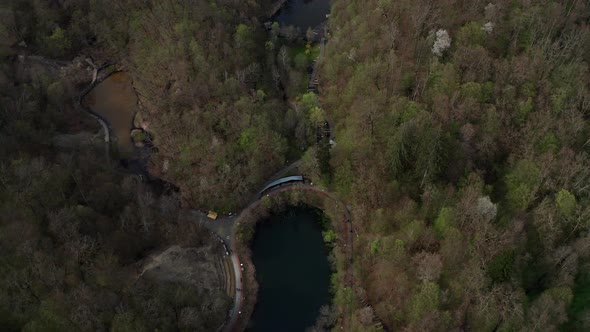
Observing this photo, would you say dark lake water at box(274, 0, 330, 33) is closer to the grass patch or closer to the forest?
the grass patch

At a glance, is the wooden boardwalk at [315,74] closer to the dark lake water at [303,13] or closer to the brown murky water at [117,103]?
the dark lake water at [303,13]

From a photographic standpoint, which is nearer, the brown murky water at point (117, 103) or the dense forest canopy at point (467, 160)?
the dense forest canopy at point (467, 160)

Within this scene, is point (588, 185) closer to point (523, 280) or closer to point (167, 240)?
point (523, 280)

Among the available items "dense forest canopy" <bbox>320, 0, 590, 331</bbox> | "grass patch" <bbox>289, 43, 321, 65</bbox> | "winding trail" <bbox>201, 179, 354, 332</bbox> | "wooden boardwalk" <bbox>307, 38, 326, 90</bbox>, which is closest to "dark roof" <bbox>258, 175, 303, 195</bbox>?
"winding trail" <bbox>201, 179, 354, 332</bbox>

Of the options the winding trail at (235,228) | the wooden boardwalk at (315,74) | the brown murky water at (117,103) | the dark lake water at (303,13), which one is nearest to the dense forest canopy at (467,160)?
the winding trail at (235,228)

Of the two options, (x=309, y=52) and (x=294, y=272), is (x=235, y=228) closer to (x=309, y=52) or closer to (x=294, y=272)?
(x=294, y=272)

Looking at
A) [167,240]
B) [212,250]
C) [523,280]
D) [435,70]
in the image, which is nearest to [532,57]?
[435,70]

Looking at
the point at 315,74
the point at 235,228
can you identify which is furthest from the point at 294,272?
the point at 315,74
